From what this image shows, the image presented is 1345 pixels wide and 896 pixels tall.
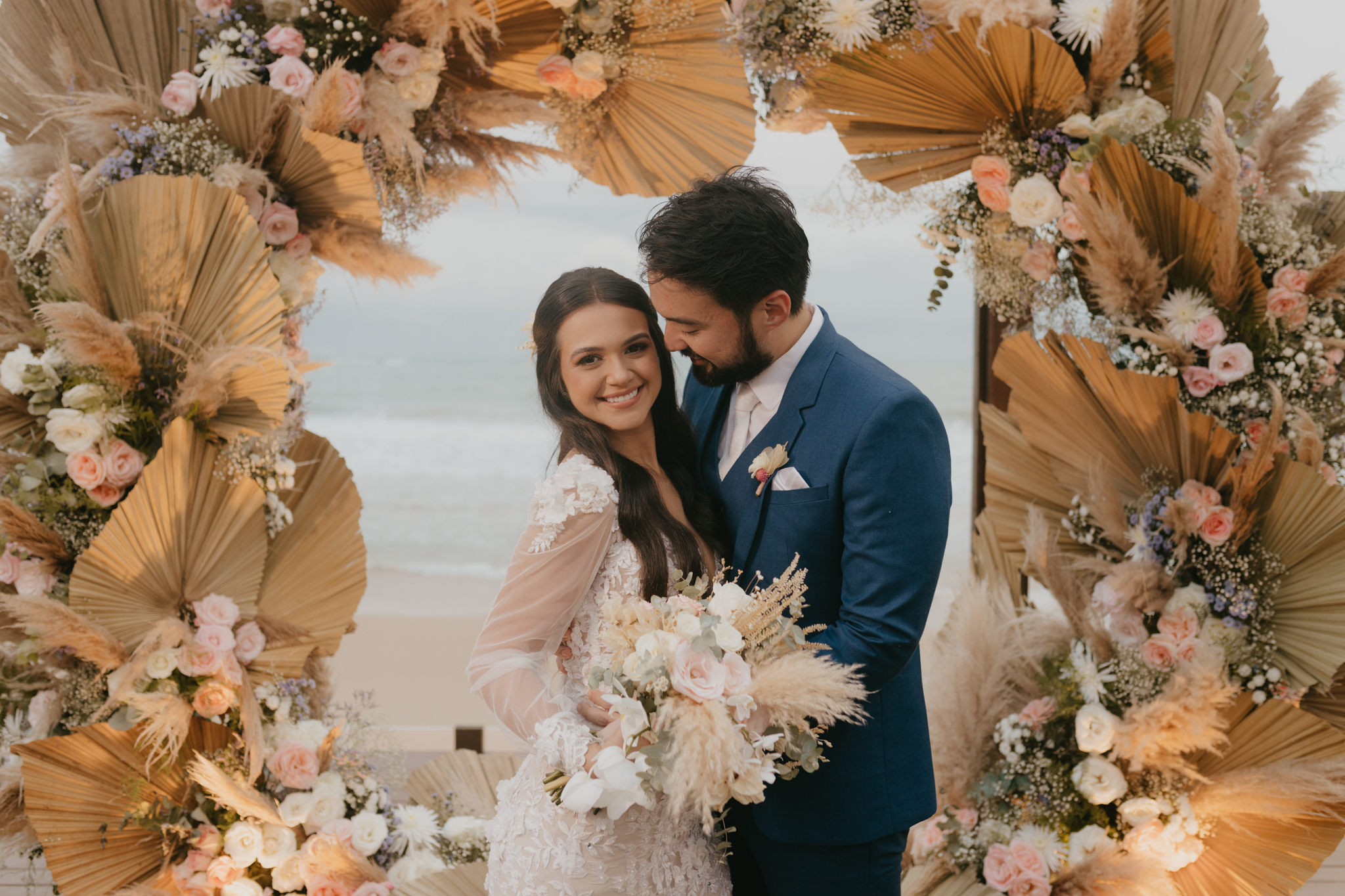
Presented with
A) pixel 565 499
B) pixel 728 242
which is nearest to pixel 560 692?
pixel 565 499

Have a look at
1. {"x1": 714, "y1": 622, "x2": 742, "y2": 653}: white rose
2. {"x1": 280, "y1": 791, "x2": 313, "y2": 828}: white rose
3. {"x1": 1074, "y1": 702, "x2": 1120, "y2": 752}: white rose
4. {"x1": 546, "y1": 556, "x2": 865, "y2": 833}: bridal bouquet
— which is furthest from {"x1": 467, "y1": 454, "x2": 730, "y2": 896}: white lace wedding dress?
{"x1": 1074, "y1": 702, "x2": 1120, "y2": 752}: white rose

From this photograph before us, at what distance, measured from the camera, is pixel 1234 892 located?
A: 259cm

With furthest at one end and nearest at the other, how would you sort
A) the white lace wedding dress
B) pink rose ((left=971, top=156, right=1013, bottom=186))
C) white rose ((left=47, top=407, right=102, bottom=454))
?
pink rose ((left=971, top=156, right=1013, bottom=186)) < white rose ((left=47, top=407, right=102, bottom=454)) < the white lace wedding dress

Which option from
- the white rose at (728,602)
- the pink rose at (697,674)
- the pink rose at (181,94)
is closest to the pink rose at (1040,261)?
the white rose at (728,602)

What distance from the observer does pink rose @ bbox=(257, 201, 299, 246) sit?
2.57 m

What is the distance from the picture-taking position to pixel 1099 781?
2.66 meters

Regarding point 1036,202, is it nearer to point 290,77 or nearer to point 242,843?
point 290,77

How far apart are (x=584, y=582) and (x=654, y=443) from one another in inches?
15.8

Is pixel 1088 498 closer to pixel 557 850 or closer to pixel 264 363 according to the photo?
pixel 557 850

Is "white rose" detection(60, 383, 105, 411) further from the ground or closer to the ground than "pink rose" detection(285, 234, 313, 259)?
closer to the ground

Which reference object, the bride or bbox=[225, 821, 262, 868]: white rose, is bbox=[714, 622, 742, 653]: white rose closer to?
the bride

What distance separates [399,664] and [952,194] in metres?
5.14

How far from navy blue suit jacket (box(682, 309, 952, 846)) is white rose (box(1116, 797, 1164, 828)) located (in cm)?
93

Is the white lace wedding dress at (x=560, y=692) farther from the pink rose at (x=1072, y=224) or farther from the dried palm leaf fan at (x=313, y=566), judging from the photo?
the pink rose at (x=1072, y=224)
